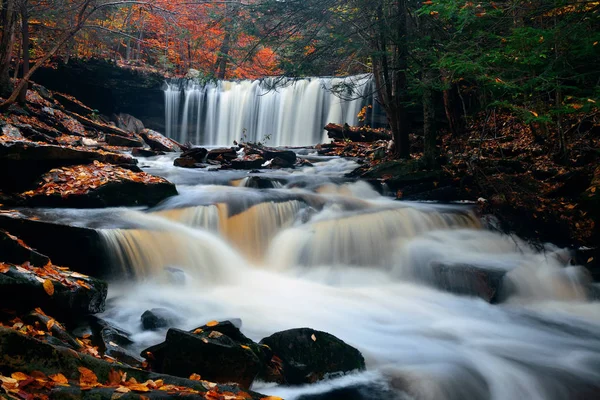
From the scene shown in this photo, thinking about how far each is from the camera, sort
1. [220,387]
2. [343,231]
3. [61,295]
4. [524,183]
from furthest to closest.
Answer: [524,183], [343,231], [61,295], [220,387]

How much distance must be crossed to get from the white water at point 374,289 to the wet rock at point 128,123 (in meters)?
13.6

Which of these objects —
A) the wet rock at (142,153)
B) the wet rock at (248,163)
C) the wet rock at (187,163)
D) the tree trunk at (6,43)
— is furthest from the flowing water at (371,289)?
the tree trunk at (6,43)

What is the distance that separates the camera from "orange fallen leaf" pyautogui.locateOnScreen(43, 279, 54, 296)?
4.03 m

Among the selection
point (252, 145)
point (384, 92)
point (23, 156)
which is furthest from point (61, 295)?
point (252, 145)

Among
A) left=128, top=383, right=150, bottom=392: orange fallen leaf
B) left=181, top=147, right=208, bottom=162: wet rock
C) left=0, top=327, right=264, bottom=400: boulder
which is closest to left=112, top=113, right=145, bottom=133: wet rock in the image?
left=181, top=147, right=208, bottom=162: wet rock

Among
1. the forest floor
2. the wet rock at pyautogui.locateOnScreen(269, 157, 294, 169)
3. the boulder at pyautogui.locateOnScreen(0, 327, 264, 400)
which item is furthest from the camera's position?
the wet rock at pyautogui.locateOnScreen(269, 157, 294, 169)

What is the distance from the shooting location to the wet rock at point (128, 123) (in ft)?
72.0

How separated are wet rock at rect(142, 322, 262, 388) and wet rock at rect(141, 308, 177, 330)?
1160 mm

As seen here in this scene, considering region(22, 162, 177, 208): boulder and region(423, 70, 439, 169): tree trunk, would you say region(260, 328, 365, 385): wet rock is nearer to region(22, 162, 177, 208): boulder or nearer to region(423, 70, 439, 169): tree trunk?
region(22, 162, 177, 208): boulder

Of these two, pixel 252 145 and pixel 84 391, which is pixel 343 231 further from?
pixel 252 145

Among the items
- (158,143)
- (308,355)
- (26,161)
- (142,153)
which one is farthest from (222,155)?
(308,355)

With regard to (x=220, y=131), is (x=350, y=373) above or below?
below

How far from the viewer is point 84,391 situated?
7.38 ft

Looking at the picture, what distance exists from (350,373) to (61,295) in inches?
115
